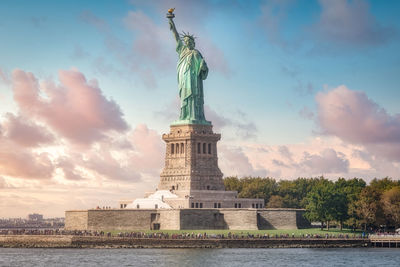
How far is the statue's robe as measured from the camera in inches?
4712

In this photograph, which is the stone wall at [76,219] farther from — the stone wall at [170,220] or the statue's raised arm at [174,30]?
the statue's raised arm at [174,30]

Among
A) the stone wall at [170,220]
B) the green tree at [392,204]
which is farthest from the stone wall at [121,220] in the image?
the green tree at [392,204]

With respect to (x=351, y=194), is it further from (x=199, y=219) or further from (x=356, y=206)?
(x=199, y=219)

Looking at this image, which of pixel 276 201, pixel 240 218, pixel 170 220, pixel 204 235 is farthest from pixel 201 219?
pixel 276 201

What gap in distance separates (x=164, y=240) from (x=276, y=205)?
3324 cm

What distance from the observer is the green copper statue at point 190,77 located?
120 meters

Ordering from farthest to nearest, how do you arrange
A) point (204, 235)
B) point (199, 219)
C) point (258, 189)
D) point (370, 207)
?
point (258, 189), point (370, 207), point (199, 219), point (204, 235)

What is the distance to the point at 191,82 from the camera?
11981cm

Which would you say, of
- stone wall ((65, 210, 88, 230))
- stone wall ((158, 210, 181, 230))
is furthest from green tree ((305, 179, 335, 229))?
stone wall ((65, 210, 88, 230))

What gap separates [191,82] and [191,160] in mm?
11304

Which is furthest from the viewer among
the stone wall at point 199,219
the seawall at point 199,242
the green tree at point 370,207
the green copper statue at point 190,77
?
the green copper statue at point 190,77

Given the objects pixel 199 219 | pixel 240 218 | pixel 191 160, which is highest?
pixel 191 160

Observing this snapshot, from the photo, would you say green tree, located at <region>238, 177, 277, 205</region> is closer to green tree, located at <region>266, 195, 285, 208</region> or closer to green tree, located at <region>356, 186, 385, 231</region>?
green tree, located at <region>266, 195, 285, 208</region>

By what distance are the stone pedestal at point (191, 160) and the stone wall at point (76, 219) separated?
12450 millimetres
